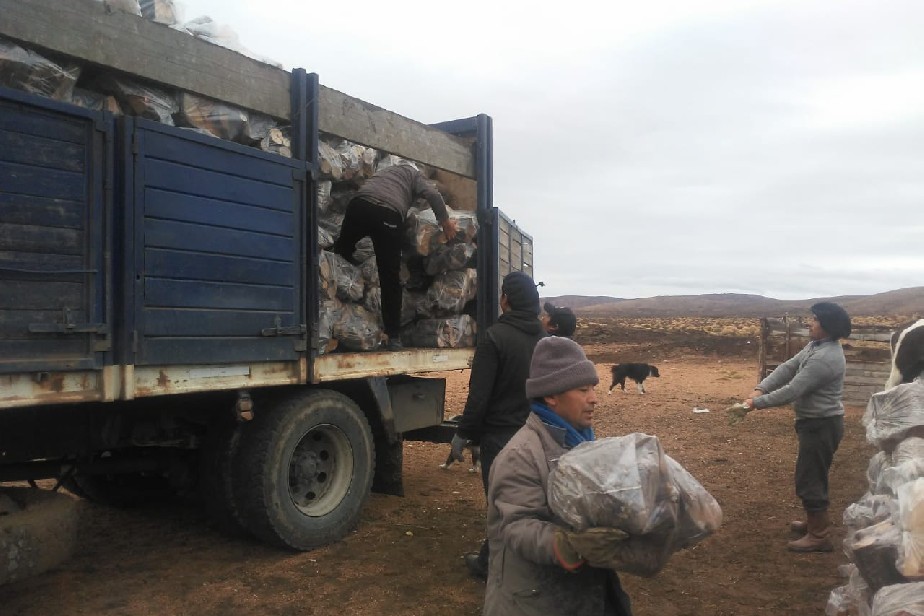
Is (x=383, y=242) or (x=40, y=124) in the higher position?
(x=40, y=124)

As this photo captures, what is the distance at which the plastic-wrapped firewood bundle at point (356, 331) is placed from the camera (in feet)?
17.9

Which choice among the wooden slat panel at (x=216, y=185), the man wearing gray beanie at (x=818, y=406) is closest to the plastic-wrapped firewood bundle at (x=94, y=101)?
the wooden slat panel at (x=216, y=185)

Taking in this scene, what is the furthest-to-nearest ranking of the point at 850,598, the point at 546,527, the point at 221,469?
1. the point at 221,469
2. the point at 850,598
3. the point at 546,527

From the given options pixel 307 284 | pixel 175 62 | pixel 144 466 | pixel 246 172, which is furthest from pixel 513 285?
pixel 144 466

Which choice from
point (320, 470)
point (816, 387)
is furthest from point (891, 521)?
point (320, 470)

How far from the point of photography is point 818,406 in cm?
520

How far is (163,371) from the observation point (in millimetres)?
4035

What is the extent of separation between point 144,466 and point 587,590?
3.55 metres

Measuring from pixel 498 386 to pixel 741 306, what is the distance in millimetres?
117873

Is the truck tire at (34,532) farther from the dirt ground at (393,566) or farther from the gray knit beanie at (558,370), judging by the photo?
the gray knit beanie at (558,370)

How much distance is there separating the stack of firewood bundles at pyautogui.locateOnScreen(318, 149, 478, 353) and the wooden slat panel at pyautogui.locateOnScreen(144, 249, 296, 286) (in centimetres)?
69

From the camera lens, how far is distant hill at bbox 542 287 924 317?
83762 millimetres

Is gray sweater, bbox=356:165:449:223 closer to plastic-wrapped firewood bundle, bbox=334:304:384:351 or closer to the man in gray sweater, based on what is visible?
plastic-wrapped firewood bundle, bbox=334:304:384:351

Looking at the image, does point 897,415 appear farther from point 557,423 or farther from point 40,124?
point 40,124
